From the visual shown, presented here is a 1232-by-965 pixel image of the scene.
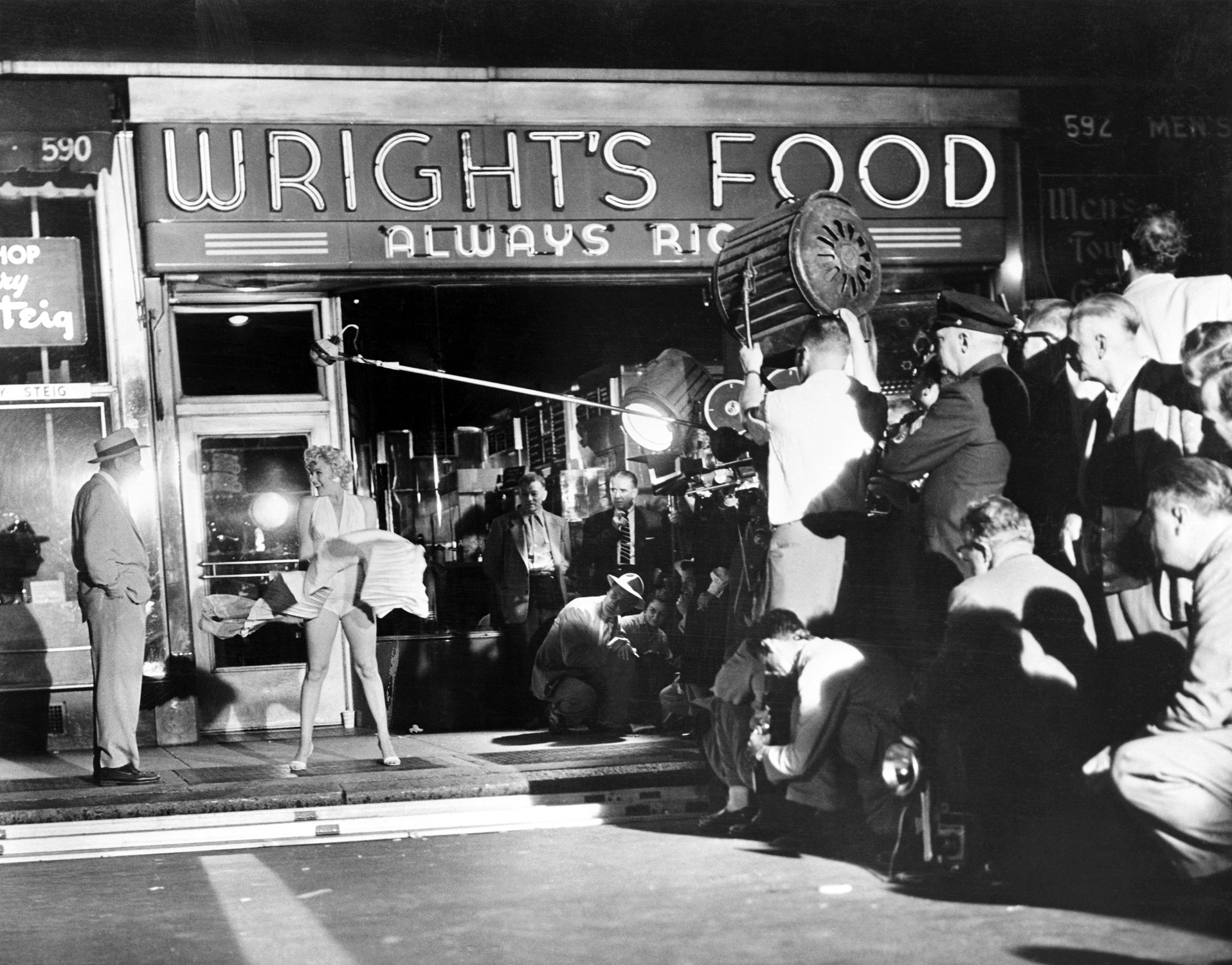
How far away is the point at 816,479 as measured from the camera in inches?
237

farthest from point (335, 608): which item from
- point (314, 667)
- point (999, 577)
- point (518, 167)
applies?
point (999, 577)

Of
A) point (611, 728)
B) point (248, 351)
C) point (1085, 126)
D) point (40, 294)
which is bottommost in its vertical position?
point (611, 728)

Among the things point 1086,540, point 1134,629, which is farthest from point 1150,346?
point 1134,629

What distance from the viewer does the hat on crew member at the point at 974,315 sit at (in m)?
5.86

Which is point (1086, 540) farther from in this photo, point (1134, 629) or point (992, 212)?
point (992, 212)

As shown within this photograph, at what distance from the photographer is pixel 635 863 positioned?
213 inches

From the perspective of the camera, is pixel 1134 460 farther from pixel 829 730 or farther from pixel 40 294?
pixel 40 294

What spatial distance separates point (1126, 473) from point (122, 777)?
16.3 feet

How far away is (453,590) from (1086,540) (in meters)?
5.55

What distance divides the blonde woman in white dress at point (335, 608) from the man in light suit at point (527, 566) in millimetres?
1556

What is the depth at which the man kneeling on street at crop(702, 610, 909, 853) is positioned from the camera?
17.4 ft

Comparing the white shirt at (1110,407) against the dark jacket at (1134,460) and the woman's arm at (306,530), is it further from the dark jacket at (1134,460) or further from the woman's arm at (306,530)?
A: the woman's arm at (306,530)

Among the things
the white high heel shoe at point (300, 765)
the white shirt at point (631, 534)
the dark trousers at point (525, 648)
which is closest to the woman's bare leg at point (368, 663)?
the white high heel shoe at point (300, 765)

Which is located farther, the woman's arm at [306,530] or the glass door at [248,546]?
the glass door at [248,546]
